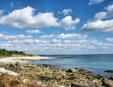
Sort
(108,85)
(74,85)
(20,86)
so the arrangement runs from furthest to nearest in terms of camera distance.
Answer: (108,85) < (74,85) < (20,86)

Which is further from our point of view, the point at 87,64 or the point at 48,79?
the point at 87,64

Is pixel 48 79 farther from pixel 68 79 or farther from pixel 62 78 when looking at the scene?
pixel 68 79

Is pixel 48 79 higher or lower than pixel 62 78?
higher

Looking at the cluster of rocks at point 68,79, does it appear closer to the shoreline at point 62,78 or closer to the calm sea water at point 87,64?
the shoreline at point 62,78

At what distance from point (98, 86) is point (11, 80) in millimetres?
8680

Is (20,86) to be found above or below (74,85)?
above

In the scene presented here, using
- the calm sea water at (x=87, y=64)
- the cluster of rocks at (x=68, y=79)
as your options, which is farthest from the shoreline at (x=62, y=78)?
the calm sea water at (x=87, y=64)

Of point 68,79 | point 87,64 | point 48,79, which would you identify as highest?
point 48,79

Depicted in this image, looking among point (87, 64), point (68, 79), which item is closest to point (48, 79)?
point (68, 79)

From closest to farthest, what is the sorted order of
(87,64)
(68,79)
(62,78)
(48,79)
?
(48,79)
(68,79)
(62,78)
(87,64)

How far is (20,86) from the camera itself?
580cm

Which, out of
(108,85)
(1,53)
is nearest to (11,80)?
(108,85)

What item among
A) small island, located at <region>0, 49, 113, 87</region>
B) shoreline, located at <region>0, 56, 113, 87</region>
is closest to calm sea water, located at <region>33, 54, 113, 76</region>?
shoreline, located at <region>0, 56, 113, 87</region>

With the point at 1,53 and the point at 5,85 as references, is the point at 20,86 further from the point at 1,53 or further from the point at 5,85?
the point at 1,53
